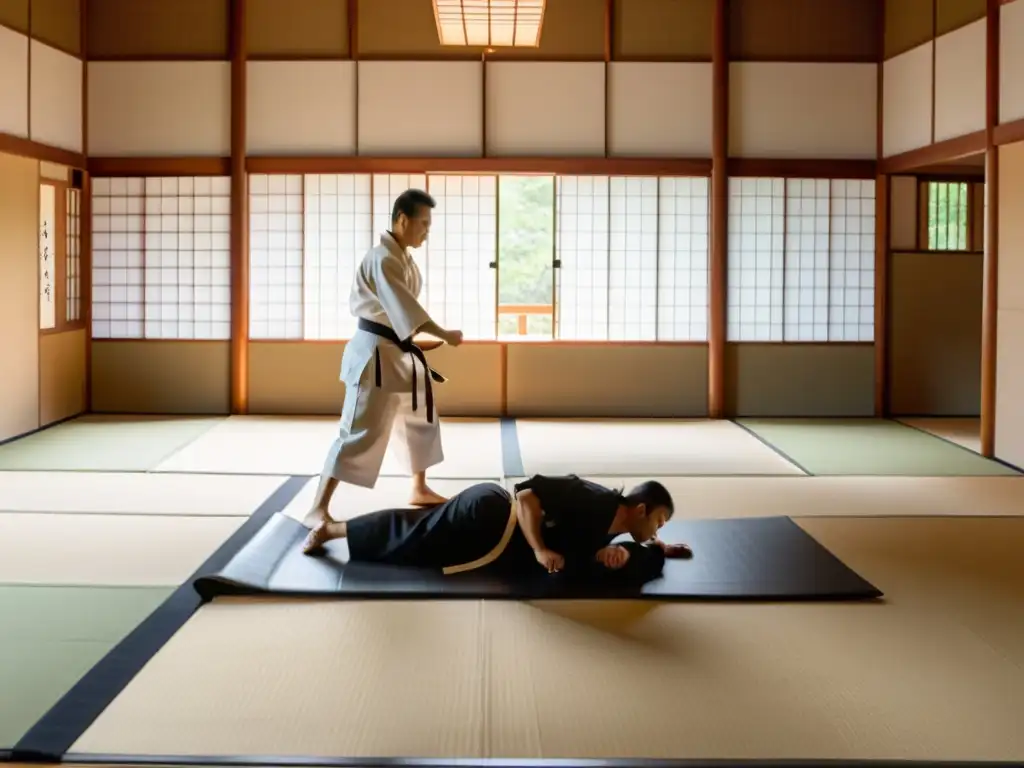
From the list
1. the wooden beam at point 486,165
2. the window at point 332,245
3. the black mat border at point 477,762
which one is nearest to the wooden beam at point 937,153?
the wooden beam at point 486,165

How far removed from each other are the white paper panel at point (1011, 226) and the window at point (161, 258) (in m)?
5.08

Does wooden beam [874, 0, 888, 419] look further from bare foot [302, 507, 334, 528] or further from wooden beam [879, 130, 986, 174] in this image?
bare foot [302, 507, 334, 528]

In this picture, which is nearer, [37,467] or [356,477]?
[356,477]

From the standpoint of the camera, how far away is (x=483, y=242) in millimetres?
7875

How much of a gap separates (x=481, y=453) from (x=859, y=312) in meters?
3.35

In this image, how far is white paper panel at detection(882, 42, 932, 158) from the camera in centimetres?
706

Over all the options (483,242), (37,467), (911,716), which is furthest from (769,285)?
(911,716)

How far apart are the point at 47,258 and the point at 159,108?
1.37 metres

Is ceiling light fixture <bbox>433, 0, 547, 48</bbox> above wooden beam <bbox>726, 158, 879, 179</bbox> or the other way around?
above

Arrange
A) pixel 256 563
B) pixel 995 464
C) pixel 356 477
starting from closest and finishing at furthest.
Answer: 1. pixel 256 563
2. pixel 356 477
3. pixel 995 464

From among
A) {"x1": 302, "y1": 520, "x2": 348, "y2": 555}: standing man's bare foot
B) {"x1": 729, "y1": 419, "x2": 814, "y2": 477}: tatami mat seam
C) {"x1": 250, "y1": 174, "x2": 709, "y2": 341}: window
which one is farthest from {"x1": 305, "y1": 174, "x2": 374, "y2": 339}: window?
{"x1": 302, "y1": 520, "x2": 348, "y2": 555}: standing man's bare foot

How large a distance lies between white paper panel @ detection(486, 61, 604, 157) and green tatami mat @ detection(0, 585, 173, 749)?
5122mm

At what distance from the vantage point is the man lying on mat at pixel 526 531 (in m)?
3.26

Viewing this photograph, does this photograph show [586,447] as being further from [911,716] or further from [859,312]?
[911,716]
